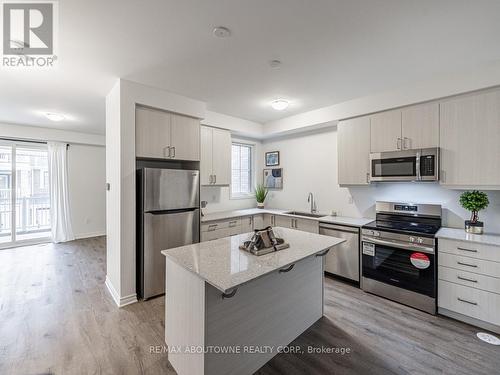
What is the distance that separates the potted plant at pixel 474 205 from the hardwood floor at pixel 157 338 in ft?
3.41

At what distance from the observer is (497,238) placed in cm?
240

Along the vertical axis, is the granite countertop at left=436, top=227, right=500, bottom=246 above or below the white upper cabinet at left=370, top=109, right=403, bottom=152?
below

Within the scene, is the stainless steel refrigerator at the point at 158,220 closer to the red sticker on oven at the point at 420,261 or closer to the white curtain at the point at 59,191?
the red sticker on oven at the point at 420,261

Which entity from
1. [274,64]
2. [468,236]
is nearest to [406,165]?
[468,236]

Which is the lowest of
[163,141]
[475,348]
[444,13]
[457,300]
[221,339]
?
[475,348]

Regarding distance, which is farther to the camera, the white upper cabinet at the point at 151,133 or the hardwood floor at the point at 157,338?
the white upper cabinet at the point at 151,133

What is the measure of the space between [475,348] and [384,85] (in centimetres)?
286

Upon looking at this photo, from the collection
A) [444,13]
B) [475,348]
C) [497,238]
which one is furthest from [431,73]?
[475,348]

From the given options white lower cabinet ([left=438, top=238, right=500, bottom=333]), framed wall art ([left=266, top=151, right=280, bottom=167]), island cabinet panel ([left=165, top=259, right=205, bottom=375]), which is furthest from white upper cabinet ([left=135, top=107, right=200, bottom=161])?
white lower cabinet ([left=438, top=238, right=500, bottom=333])

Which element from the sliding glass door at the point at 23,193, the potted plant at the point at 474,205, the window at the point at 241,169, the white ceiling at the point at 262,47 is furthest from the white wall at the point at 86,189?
the potted plant at the point at 474,205

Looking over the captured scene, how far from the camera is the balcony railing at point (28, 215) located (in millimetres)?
5141

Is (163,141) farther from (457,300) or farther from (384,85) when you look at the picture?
(457,300)

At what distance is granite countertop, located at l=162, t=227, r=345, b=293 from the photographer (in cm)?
140

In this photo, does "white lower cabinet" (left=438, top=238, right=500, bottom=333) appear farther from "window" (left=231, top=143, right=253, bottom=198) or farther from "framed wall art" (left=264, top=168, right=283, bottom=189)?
"window" (left=231, top=143, right=253, bottom=198)
